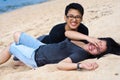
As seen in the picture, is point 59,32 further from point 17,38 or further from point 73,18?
point 17,38

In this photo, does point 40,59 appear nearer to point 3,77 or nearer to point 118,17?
point 3,77

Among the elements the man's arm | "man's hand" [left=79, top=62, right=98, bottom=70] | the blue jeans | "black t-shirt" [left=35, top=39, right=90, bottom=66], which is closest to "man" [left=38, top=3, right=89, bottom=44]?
"black t-shirt" [left=35, top=39, right=90, bottom=66]

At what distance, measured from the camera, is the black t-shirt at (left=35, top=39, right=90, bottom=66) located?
536 centimetres

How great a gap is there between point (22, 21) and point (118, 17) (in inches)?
179

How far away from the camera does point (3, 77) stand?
5.52 m

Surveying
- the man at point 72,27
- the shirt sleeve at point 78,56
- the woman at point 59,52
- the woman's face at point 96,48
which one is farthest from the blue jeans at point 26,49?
the woman's face at point 96,48

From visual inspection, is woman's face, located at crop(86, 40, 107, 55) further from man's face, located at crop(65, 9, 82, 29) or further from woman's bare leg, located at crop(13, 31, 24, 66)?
woman's bare leg, located at crop(13, 31, 24, 66)

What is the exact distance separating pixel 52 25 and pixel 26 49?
418cm

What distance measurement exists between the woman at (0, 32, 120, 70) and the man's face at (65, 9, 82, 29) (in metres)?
0.24

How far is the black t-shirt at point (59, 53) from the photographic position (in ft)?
17.6

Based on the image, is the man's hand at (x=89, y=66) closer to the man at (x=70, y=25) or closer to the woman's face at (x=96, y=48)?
the woman's face at (x=96, y=48)

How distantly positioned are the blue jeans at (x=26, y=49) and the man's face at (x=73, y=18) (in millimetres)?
701

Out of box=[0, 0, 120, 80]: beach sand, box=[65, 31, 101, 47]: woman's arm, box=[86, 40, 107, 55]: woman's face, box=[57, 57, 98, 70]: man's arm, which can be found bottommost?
box=[0, 0, 120, 80]: beach sand

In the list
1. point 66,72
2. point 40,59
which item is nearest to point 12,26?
point 40,59
